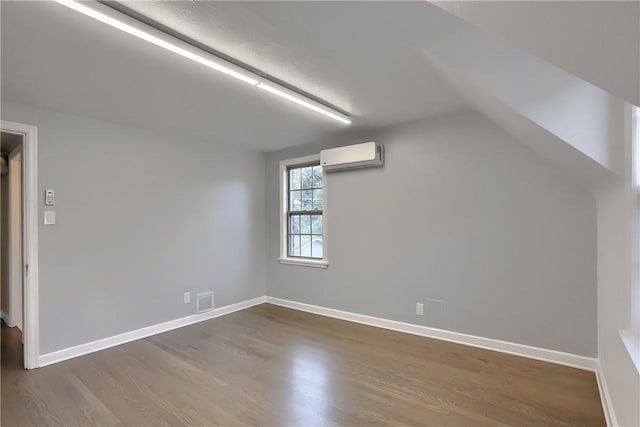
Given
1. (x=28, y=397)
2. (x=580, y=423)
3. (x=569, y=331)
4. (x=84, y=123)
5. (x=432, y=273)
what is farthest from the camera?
(x=432, y=273)

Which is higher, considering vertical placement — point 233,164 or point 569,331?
point 233,164

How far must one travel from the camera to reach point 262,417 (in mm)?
2100

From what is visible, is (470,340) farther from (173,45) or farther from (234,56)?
(173,45)

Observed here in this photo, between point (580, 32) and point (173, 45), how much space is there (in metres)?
1.97

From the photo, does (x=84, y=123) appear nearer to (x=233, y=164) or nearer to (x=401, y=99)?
(x=233, y=164)

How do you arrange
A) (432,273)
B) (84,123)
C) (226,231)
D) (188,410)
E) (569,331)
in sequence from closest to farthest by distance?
(188,410) → (569,331) → (84,123) → (432,273) → (226,231)

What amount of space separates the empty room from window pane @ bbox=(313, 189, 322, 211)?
→ 0.39ft

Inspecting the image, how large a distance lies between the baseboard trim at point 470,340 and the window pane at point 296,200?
1424mm

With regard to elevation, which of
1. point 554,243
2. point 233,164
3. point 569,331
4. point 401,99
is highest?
point 401,99

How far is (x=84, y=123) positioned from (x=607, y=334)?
477cm

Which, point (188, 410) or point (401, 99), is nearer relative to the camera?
point (188, 410)

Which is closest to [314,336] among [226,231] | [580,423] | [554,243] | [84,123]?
[226,231]

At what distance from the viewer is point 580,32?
2.52 feet

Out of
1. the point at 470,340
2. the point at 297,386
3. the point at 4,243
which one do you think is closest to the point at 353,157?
the point at 470,340
